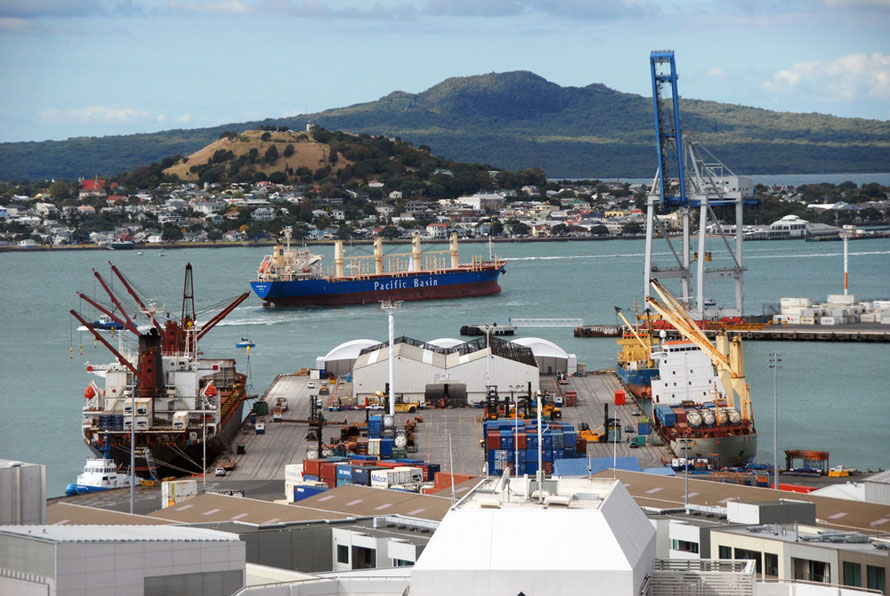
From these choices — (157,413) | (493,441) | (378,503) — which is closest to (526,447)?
(493,441)

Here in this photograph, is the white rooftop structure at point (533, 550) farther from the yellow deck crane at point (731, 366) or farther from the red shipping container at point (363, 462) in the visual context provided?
the yellow deck crane at point (731, 366)

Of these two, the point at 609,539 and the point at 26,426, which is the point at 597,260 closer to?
the point at 26,426

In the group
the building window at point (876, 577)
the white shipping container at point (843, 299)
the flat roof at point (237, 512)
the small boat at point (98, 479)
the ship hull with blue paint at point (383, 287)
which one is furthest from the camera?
the ship hull with blue paint at point (383, 287)

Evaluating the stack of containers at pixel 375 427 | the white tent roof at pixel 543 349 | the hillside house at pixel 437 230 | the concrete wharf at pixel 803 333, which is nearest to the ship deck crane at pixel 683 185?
the concrete wharf at pixel 803 333

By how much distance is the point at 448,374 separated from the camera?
2988 cm

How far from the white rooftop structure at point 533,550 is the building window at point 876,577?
284 centimetres

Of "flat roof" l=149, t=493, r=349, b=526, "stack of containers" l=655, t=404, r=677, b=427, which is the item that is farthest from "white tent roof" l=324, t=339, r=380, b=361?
"flat roof" l=149, t=493, r=349, b=526

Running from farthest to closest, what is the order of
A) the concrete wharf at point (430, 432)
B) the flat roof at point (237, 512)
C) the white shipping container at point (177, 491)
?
1. the concrete wharf at point (430, 432)
2. the white shipping container at point (177, 491)
3. the flat roof at point (237, 512)

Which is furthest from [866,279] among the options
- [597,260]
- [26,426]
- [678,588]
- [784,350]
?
[678,588]

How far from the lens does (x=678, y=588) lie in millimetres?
8078

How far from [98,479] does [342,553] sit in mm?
10625

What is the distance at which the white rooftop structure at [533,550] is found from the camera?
7402 mm

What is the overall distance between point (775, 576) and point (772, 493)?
4132 mm

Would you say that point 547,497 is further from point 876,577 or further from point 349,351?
point 349,351
